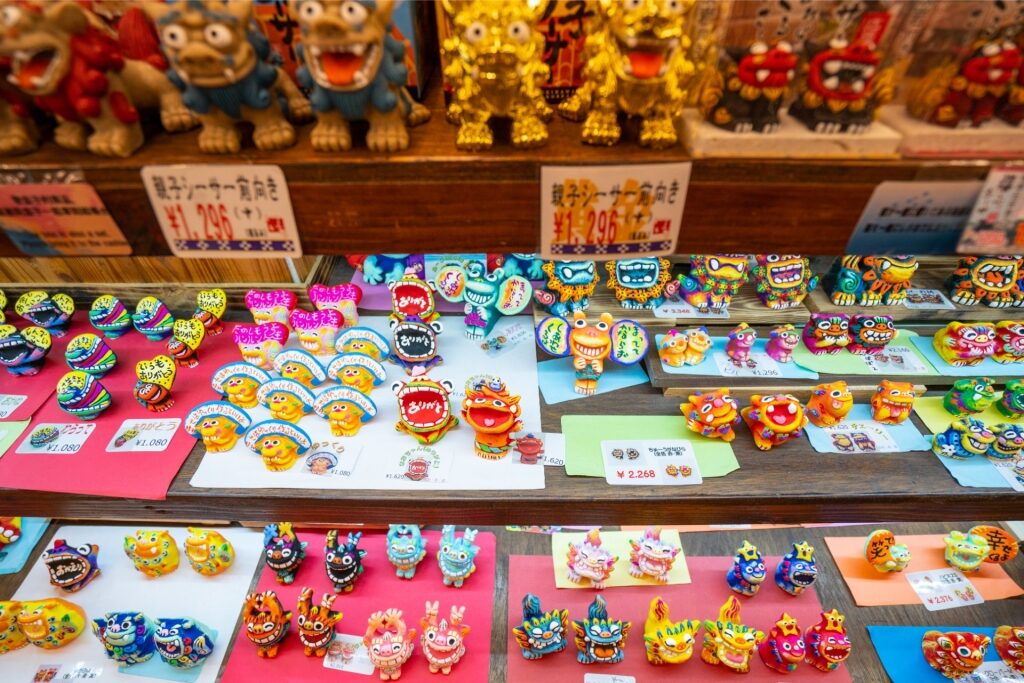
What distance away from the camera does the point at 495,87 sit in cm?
92

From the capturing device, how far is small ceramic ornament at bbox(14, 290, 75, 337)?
2008 mm

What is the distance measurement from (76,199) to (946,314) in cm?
254

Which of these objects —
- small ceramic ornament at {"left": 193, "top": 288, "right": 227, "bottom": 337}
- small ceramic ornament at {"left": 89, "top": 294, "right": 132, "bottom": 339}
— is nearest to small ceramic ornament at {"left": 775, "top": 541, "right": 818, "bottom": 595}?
small ceramic ornament at {"left": 193, "top": 288, "right": 227, "bottom": 337}

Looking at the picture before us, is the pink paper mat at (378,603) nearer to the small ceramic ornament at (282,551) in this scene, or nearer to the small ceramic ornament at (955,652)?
the small ceramic ornament at (282,551)

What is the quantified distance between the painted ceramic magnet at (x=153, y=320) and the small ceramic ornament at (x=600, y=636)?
1.82 m

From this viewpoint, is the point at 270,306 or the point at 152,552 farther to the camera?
the point at 152,552

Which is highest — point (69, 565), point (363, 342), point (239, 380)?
point (363, 342)

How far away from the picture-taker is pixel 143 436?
1.65 meters

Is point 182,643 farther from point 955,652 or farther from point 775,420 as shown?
point 955,652

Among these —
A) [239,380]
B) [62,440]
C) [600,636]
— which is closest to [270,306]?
[239,380]

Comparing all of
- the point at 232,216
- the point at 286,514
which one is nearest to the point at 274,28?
the point at 232,216

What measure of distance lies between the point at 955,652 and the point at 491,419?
186 cm

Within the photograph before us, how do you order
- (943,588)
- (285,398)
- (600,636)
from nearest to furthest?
(285,398) < (600,636) < (943,588)

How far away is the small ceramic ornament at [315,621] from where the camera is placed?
6.55ft
